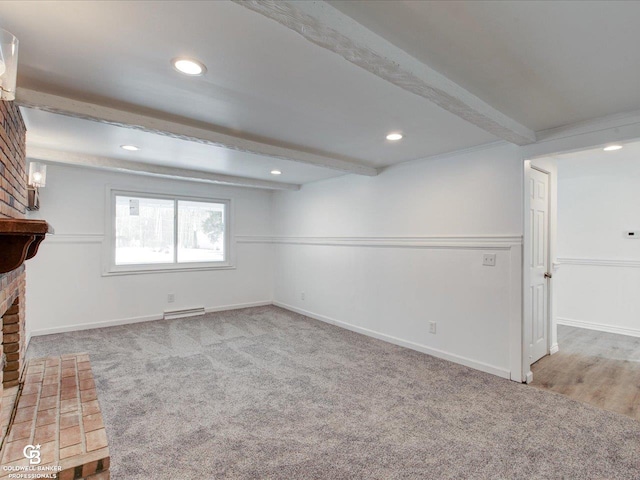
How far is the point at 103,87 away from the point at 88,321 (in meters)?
3.64

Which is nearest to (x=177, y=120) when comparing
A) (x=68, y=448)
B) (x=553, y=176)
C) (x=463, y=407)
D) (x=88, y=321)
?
(x=68, y=448)

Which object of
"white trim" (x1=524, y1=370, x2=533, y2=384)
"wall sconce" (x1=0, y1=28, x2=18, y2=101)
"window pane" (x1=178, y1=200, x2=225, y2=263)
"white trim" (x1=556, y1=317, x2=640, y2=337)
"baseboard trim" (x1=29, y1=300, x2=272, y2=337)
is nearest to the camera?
"wall sconce" (x1=0, y1=28, x2=18, y2=101)

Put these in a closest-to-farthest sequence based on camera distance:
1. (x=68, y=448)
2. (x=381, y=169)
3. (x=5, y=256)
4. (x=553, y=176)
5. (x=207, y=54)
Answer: (x=5, y=256), (x=68, y=448), (x=207, y=54), (x=553, y=176), (x=381, y=169)

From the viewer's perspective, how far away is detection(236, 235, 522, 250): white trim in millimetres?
3080

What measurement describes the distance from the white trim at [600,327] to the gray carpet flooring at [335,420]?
2.80m

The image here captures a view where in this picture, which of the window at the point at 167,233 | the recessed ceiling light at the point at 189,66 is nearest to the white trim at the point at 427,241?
the window at the point at 167,233

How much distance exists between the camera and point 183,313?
17.1 feet

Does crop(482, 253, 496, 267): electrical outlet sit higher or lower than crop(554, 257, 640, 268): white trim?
higher

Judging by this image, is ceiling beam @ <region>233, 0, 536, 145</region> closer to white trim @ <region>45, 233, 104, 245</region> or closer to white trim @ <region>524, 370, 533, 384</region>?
white trim @ <region>524, 370, 533, 384</region>

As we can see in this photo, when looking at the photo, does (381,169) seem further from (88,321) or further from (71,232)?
(88,321)

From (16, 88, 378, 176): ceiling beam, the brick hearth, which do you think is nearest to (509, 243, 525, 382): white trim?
(16, 88, 378, 176): ceiling beam

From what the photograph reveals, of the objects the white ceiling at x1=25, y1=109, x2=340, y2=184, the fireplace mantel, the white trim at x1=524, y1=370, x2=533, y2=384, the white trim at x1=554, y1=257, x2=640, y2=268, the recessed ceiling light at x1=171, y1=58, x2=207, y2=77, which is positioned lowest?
the white trim at x1=524, y1=370, x2=533, y2=384

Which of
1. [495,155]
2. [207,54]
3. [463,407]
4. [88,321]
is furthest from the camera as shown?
[88,321]

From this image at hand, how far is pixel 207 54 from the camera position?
1.66m
